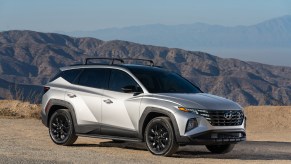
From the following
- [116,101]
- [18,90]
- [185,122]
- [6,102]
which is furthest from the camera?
[18,90]

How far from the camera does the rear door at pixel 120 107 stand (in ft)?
41.3

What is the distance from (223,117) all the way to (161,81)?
1735 millimetres

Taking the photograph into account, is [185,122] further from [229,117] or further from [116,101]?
[116,101]

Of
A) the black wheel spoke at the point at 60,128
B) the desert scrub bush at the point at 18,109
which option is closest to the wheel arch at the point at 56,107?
the black wheel spoke at the point at 60,128

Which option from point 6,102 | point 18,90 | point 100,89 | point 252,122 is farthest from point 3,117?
point 100,89

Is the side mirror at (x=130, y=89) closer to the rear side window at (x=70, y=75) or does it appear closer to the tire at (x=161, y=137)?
the tire at (x=161, y=137)

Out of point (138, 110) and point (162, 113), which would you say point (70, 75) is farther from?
point (162, 113)

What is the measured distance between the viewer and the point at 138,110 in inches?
492

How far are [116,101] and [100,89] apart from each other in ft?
1.88

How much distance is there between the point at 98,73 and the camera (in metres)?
13.6

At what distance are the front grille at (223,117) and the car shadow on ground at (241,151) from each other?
0.81 metres

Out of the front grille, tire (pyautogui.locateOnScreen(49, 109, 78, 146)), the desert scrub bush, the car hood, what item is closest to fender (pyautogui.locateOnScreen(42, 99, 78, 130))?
tire (pyautogui.locateOnScreen(49, 109, 78, 146))

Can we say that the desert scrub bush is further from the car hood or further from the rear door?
the car hood

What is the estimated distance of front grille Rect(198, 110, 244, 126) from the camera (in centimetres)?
1187
